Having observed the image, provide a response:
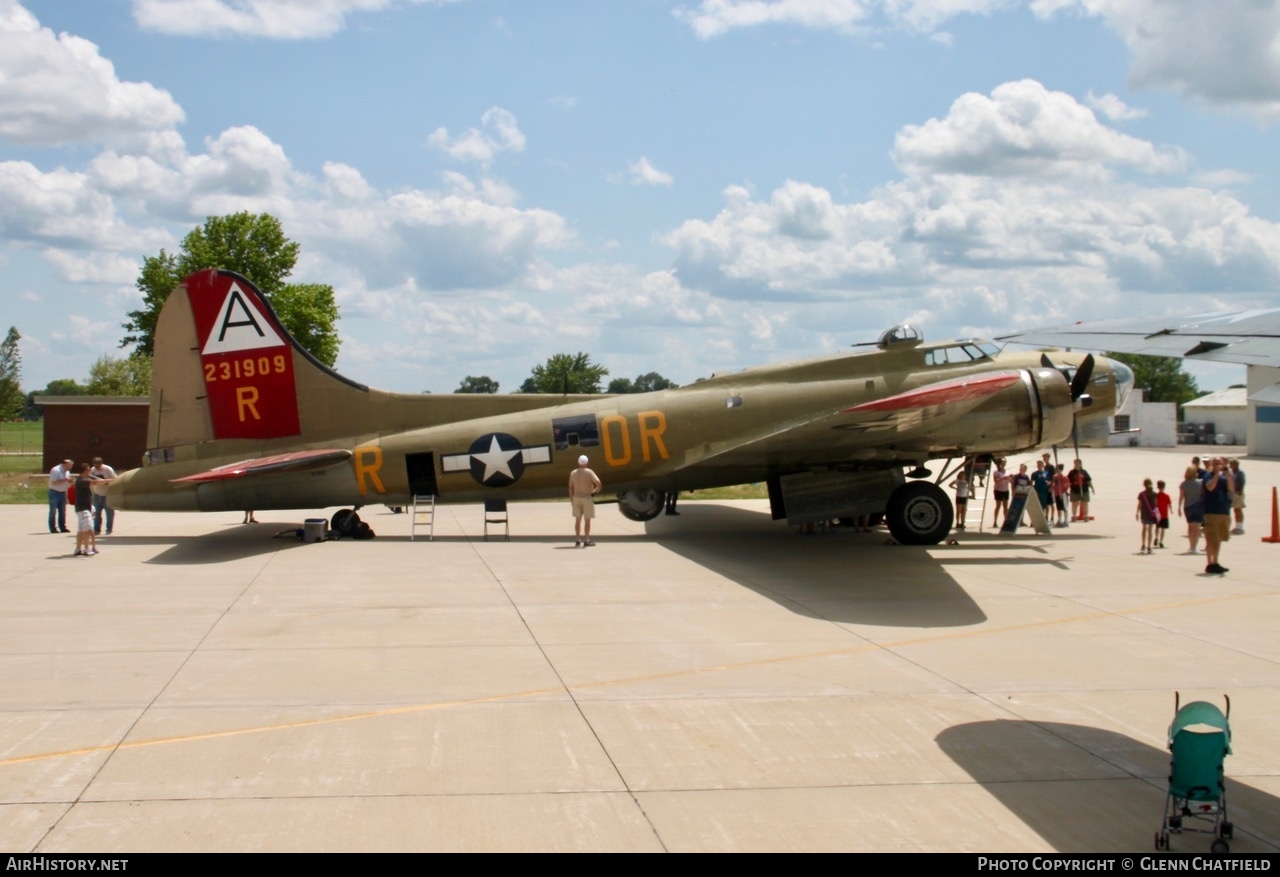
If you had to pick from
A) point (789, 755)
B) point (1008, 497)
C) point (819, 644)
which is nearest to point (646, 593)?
point (819, 644)

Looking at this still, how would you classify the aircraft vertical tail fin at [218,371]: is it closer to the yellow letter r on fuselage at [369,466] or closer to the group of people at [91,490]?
the yellow letter r on fuselage at [369,466]

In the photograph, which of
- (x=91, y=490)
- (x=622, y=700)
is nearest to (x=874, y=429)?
(x=622, y=700)

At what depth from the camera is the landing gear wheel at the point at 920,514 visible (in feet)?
59.8

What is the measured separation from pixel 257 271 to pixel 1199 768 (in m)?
69.8

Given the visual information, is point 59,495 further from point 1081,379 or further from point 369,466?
point 1081,379

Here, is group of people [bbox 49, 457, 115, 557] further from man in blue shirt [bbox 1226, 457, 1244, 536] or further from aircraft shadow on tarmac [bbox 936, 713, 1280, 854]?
man in blue shirt [bbox 1226, 457, 1244, 536]

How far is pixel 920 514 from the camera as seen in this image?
18.3 meters

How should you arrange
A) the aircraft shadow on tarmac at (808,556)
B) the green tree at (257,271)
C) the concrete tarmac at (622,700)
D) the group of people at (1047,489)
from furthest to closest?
1. the green tree at (257,271)
2. the group of people at (1047,489)
3. the aircraft shadow on tarmac at (808,556)
4. the concrete tarmac at (622,700)

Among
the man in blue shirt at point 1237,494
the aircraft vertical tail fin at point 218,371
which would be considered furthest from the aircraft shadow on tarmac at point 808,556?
the man in blue shirt at point 1237,494

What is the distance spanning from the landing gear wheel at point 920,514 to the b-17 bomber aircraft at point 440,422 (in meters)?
0.34

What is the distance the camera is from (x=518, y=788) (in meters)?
6.52

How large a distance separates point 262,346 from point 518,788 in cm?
1477

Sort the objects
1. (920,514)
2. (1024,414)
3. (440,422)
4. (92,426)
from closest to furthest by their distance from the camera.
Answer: (1024,414)
(920,514)
(440,422)
(92,426)
